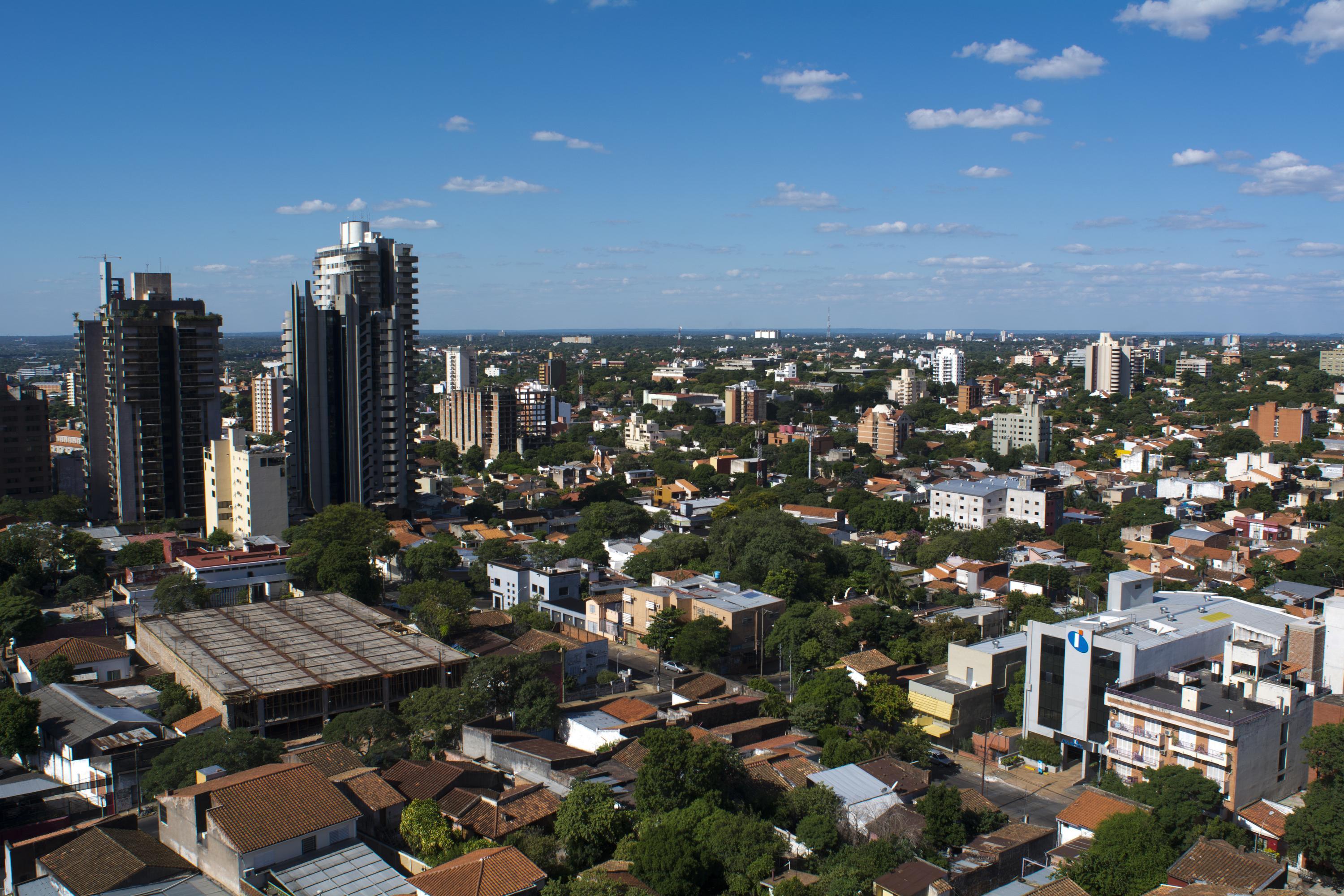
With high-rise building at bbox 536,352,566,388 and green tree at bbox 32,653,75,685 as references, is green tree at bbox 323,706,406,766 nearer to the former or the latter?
green tree at bbox 32,653,75,685

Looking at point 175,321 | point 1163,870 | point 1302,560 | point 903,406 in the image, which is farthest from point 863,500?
point 903,406

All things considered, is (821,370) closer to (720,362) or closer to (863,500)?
(720,362)

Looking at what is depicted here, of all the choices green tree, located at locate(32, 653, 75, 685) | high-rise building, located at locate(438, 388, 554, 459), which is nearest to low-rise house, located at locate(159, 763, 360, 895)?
green tree, located at locate(32, 653, 75, 685)

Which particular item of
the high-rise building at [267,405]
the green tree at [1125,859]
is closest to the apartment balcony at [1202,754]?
the green tree at [1125,859]

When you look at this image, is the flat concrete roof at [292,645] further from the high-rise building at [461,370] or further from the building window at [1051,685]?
the high-rise building at [461,370]

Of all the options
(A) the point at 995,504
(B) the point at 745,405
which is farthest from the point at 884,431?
(A) the point at 995,504

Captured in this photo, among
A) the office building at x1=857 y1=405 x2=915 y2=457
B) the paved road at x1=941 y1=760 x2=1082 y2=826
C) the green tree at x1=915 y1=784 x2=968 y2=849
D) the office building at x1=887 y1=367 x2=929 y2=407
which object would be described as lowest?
the paved road at x1=941 y1=760 x2=1082 y2=826
